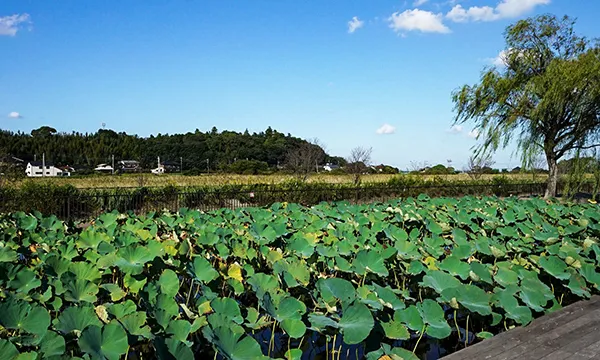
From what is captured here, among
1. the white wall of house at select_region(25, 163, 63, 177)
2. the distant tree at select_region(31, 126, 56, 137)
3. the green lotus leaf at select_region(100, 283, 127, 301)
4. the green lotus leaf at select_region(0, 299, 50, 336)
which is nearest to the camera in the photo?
the green lotus leaf at select_region(0, 299, 50, 336)

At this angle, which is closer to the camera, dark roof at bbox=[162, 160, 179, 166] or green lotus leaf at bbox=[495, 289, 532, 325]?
green lotus leaf at bbox=[495, 289, 532, 325]

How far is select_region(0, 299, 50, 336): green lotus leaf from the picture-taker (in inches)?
86.8

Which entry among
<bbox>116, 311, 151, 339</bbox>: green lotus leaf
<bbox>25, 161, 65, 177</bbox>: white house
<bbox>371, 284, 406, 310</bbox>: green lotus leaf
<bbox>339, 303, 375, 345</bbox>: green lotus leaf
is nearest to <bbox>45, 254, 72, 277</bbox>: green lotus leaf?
<bbox>116, 311, 151, 339</bbox>: green lotus leaf

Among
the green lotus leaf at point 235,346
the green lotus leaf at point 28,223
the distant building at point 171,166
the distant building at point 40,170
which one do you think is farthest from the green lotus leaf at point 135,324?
the distant building at point 171,166

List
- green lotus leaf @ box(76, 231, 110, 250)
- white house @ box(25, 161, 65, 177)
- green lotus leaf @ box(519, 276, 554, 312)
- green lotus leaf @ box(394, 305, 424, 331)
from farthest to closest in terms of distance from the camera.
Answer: white house @ box(25, 161, 65, 177) → green lotus leaf @ box(76, 231, 110, 250) → green lotus leaf @ box(519, 276, 554, 312) → green lotus leaf @ box(394, 305, 424, 331)

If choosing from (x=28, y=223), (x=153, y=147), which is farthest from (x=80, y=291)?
(x=153, y=147)

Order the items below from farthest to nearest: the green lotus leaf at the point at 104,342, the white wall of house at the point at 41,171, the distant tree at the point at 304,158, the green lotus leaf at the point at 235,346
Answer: the white wall of house at the point at 41,171, the distant tree at the point at 304,158, the green lotus leaf at the point at 235,346, the green lotus leaf at the point at 104,342

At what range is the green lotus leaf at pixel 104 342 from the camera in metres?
1.95

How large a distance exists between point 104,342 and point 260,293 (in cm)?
112

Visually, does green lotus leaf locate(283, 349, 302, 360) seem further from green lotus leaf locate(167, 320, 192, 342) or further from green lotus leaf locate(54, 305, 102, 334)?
green lotus leaf locate(54, 305, 102, 334)

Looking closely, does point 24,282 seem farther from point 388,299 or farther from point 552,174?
point 552,174

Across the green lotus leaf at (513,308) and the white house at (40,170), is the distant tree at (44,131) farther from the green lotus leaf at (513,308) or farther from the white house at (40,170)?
the green lotus leaf at (513,308)

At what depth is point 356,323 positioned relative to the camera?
263cm

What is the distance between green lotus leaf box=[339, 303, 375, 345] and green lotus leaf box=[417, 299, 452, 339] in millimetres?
557
